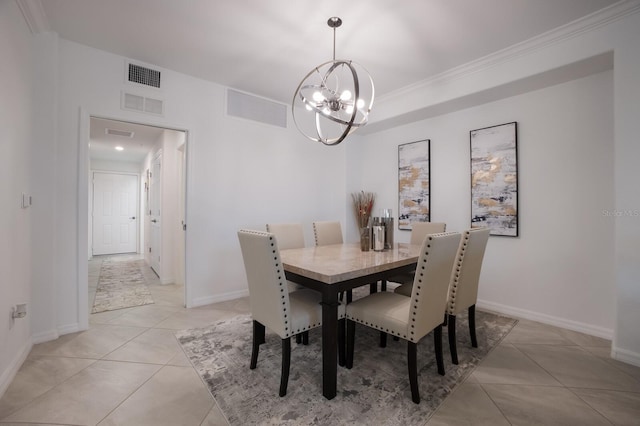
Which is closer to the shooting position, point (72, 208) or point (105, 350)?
point (105, 350)

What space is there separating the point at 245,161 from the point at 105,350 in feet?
7.82

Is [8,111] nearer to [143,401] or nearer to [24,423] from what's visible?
[24,423]

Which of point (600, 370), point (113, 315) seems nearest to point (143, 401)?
point (113, 315)

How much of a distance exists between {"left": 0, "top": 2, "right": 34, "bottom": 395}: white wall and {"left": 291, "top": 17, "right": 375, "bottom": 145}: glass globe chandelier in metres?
1.87

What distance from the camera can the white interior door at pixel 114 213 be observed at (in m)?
6.73

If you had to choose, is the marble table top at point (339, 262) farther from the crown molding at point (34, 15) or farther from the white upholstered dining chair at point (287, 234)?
the crown molding at point (34, 15)

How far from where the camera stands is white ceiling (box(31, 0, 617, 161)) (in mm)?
2113

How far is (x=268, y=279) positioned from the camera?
1.68 metres

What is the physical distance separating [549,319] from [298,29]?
3669 millimetres

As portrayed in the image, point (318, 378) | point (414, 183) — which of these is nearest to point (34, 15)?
point (318, 378)

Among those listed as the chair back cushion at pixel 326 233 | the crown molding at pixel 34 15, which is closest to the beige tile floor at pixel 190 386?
the chair back cushion at pixel 326 233

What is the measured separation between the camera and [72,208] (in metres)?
2.56

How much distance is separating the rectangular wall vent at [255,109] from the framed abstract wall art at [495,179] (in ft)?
8.24

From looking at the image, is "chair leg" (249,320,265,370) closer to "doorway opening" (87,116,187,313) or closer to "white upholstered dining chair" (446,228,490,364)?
"white upholstered dining chair" (446,228,490,364)
